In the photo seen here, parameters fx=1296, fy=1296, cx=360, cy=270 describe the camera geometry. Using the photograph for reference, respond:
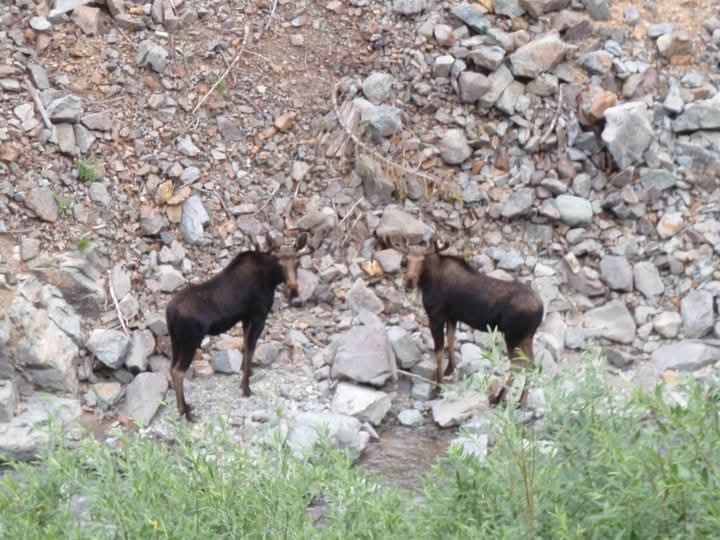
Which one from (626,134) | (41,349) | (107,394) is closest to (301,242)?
(107,394)

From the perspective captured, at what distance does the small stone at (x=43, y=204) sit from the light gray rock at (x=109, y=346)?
1319 millimetres

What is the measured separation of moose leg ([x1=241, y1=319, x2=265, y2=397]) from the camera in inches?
421

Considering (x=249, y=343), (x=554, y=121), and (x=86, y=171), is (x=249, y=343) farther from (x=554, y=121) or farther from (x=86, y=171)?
(x=554, y=121)

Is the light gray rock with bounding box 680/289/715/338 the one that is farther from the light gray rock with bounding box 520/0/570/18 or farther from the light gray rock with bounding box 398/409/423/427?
the light gray rock with bounding box 520/0/570/18

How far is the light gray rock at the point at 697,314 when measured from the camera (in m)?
11.8

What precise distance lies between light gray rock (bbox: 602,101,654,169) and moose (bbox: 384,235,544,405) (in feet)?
7.74

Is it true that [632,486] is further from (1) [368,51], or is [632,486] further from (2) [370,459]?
(1) [368,51]

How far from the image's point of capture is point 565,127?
12898 mm

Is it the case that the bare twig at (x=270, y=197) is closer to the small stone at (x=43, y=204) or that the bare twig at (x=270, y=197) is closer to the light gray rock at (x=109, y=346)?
the small stone at (x=43, y=204)

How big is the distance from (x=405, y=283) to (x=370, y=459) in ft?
5.72

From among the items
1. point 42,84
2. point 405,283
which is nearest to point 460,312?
point 405,283

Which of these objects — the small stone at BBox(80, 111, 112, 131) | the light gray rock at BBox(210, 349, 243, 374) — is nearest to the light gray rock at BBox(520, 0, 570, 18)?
the small stone at BBox(80, 111, 112, 131)

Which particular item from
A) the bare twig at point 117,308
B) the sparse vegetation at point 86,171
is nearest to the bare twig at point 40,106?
the sparse vegetation at point 86,171

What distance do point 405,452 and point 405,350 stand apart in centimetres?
116
